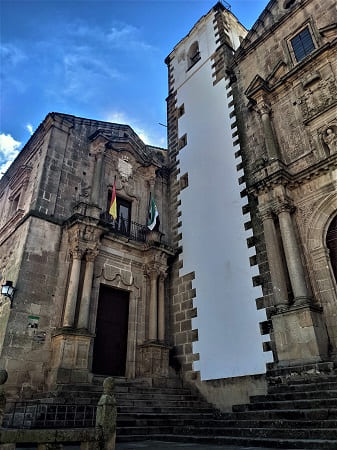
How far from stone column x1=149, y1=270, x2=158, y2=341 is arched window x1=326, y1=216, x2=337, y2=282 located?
16.6 feet

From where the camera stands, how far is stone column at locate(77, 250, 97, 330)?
8375 mm

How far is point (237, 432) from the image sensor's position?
5320 millimetres

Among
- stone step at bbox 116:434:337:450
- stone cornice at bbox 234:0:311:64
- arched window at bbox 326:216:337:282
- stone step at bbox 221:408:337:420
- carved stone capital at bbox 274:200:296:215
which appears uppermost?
stone cornice at bbox 234:0:311:64

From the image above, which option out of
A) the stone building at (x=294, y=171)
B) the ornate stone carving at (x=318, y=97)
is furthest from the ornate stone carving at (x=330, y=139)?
the ornate stone carving at (x=318, y=97)

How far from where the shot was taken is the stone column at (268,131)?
31.9 ft

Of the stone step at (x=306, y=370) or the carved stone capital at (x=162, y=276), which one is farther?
the carved stone capital at (x=162, y=276)

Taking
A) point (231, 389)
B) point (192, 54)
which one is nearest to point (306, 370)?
point (231, 389)

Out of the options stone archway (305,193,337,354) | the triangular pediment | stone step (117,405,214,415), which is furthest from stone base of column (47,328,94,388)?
the triangular pediment

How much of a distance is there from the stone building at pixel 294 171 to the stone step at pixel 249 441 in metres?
2.64

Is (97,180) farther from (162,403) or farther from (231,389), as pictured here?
(231,389)

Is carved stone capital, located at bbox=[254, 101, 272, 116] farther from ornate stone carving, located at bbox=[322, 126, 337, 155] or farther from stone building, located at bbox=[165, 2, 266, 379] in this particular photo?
ornate stone carving, located at bbox=[322, 126, 337, 155]

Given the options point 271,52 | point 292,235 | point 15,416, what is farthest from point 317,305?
point 271,52

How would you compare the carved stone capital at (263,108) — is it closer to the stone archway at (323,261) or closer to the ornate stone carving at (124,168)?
the stone archway at (323,261)

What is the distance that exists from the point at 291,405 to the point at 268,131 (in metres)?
7.30
